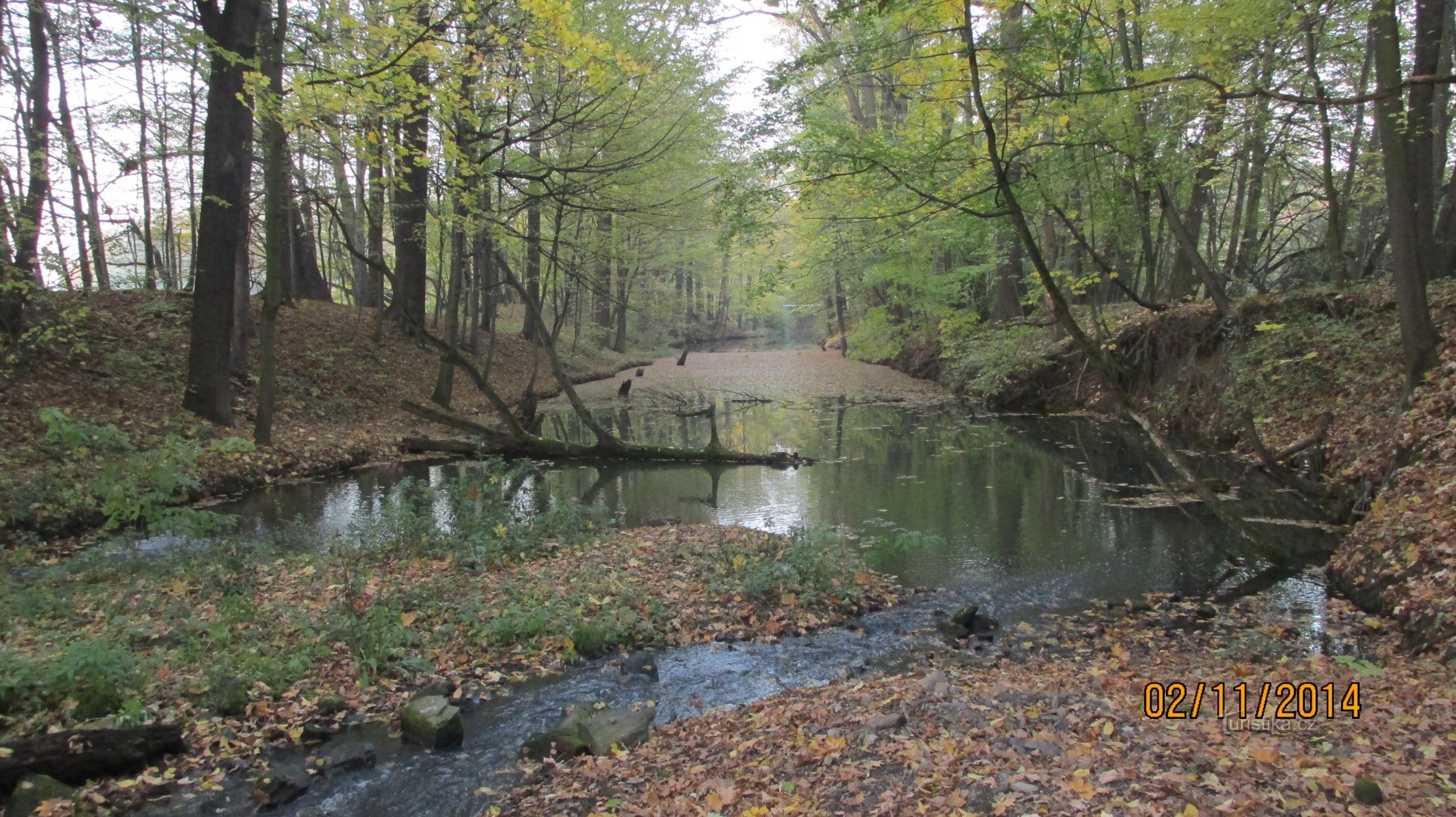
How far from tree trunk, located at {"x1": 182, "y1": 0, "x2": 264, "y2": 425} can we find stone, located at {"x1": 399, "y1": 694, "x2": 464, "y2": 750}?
9.27 metres

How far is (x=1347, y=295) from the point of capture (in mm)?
11641

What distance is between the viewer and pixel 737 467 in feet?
44.1

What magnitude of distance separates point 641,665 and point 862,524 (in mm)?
4468

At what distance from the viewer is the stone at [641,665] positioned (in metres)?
5.77

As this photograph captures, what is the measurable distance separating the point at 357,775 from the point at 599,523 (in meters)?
5.28

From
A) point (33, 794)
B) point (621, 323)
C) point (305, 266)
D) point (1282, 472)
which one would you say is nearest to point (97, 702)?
point (33, 794)

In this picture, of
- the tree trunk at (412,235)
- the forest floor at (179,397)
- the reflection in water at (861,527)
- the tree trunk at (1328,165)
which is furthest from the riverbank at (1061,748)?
the tree trunk at (412,235)

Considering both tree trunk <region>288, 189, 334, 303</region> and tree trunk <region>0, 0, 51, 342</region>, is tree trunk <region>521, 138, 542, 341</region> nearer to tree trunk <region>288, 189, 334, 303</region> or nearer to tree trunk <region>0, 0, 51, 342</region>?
tree trunk <region>288, 189, 334, 303</region>

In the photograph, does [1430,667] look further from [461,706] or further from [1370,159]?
[1370,159]

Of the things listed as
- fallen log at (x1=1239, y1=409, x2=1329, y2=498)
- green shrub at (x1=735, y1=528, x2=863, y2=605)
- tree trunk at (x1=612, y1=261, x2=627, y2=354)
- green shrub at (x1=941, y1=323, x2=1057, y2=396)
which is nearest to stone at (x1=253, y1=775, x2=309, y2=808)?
green shrub at (x1=735, y1=528, x2=863, y2=605)

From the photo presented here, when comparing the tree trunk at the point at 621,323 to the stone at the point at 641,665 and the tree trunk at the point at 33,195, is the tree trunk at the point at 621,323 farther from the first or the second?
the stone at the point at 641,665

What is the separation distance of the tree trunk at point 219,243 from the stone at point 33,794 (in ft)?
31.0

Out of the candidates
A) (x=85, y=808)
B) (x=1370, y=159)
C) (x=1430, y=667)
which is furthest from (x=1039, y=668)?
(x=1370, y=159)

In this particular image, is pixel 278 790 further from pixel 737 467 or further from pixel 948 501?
pixel 737 467
